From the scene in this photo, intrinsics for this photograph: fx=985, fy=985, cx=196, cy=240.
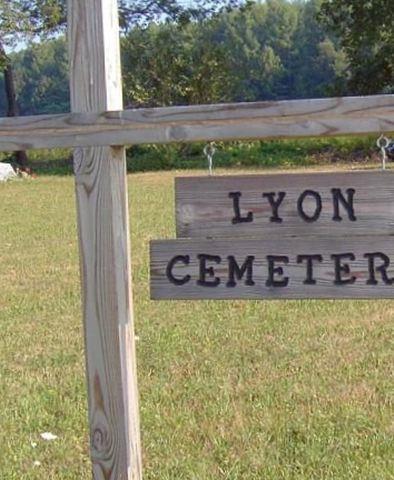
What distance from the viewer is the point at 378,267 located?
9.26ft

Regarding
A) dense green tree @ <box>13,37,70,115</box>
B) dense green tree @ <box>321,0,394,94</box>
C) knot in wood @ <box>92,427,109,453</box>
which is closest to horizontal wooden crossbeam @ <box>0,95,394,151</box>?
knot in wood @ <box>92,427,109,453</box>

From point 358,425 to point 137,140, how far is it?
1.84 meters

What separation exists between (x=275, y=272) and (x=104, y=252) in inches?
20.7

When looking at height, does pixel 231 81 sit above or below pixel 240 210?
above

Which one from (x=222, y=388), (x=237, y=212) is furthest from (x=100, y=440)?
(x=222, y=388)

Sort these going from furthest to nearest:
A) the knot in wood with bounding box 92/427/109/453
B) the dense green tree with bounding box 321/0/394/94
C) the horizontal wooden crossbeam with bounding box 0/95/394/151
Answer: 1. the dense green tree with bounding box 321/0/394/94
2. the knot in wood with bounding box 92/427/109/453
3. the horizontal wooden crossbeam with bounding box 0/95/394/151

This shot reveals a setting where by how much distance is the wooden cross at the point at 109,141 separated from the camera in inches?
110

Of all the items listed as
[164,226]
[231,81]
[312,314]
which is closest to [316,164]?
[231,81]

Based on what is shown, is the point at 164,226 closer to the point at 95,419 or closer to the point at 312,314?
the point at 312,314

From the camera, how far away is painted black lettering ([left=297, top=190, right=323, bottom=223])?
112 inches

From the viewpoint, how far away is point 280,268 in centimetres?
288

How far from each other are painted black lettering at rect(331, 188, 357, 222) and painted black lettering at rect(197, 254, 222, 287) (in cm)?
37

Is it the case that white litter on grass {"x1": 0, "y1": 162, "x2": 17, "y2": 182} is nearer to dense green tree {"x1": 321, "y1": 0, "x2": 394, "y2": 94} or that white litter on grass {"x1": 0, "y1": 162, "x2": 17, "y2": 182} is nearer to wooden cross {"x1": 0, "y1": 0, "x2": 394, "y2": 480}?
dense green tree {"x1": 321, "y1": 0, "x2": 394, "y2": 94}

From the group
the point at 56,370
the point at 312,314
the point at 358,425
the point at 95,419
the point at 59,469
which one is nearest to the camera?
the point at 95,419
